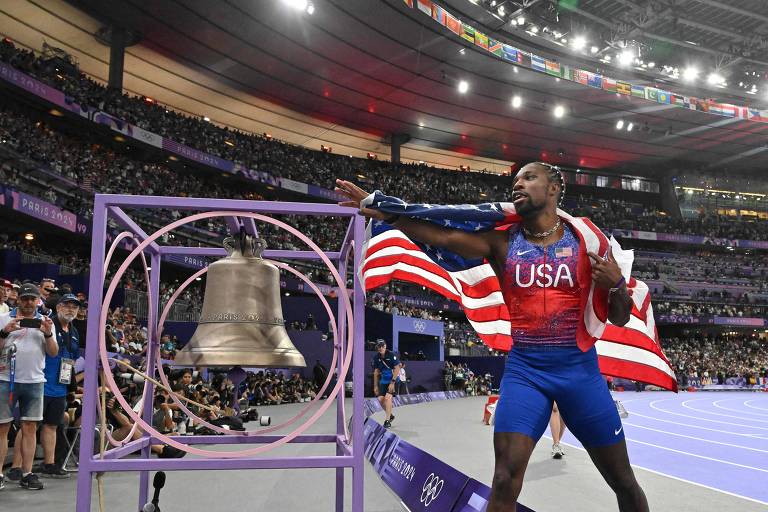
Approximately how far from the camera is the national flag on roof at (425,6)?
86.1 feet

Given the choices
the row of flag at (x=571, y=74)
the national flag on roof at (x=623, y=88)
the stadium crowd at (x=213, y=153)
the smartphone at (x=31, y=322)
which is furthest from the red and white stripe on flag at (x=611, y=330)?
the national flag on roof at (x=623, y=88)

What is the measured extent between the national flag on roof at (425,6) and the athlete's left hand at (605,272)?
83.3 feet

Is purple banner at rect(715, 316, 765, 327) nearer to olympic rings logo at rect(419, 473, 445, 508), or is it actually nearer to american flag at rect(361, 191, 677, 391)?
american flag at rect(361, 191, 677, 391)

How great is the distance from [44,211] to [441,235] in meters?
19.2

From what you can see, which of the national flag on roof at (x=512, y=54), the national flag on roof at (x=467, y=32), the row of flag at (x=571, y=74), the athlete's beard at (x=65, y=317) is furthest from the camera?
the national flag on roof at (x=512, y=54)

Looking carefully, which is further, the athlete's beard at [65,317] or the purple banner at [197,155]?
the purple banner at [197,155]

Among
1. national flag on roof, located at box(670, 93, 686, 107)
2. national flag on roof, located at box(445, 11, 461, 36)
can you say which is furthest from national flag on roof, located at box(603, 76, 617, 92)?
national flag on roof, located at box(445, 11, 461, 36)

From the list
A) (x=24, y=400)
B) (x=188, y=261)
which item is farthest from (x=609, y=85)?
(x=24, y=400)

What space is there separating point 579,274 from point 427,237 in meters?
0.72

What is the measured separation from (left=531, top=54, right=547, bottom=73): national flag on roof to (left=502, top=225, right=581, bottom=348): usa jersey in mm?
31542

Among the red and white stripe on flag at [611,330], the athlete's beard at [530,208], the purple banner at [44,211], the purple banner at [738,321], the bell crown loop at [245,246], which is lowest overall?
the red and white stripe on flag at [611,330]

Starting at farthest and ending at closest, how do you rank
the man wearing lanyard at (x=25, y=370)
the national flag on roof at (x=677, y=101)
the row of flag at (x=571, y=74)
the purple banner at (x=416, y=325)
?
the national flag on roof at (x=677, y=101) < the row of flag at (x=571, y=74) < the purple banner at (x=416, y=325) < the man wearing lanyard at (x=25, y=370)

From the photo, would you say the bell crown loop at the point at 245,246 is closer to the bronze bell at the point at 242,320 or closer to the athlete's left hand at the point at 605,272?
the bronze bell at the point at 242,320

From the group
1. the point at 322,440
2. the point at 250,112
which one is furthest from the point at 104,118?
the point at 322,440
